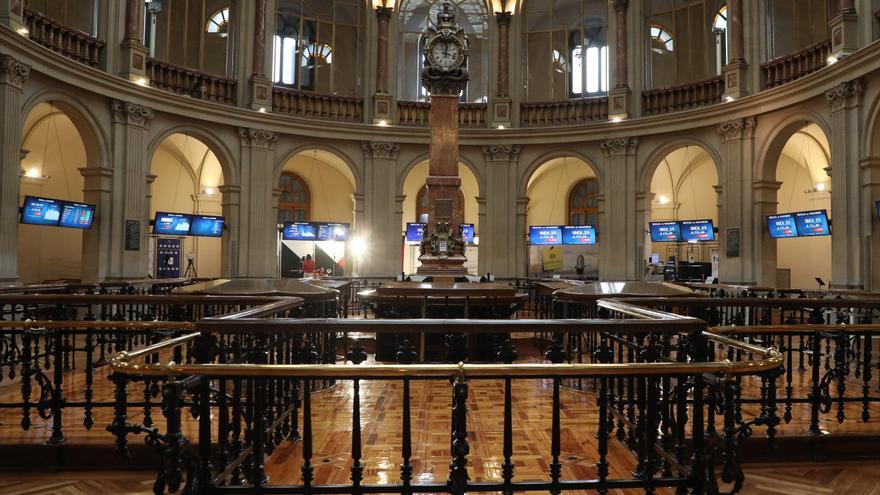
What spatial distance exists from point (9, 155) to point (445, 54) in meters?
8.36

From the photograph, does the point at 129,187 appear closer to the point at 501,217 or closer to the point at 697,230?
the point at 501,217

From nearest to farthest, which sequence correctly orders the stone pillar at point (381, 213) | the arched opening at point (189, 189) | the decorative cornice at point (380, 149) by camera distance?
the stone pillar at point (381, 213)
the decorative cornice at point (380, 149)
the arched opening at point (189, 189)

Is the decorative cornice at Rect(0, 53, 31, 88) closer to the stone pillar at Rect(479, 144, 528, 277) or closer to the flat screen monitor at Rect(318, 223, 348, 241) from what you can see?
the flat screen monitor at Rect(318, 223, 348, 241)

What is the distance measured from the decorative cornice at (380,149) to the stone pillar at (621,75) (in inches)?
246

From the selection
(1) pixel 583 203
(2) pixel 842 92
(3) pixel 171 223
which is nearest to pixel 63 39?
(3) pixel 171 223

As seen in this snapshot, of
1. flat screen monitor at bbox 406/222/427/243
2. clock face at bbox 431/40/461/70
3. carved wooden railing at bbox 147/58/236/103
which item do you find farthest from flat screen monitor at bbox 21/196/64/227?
flat screen monitor at bbox 406/222/427/243

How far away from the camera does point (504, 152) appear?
17062 mm

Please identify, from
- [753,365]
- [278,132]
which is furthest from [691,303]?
[278,132]

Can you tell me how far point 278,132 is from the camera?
51.6ft

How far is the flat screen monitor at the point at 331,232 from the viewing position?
17125 mm

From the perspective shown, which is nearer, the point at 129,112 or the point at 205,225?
the point at 129,112

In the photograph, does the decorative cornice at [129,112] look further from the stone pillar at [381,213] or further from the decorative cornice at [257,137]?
the stone pillar at [381,213]

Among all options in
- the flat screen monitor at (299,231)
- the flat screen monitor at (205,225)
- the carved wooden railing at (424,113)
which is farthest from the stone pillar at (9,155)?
the carved wooden railing at (424,113)

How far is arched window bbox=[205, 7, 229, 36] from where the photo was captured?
55.5 feet
